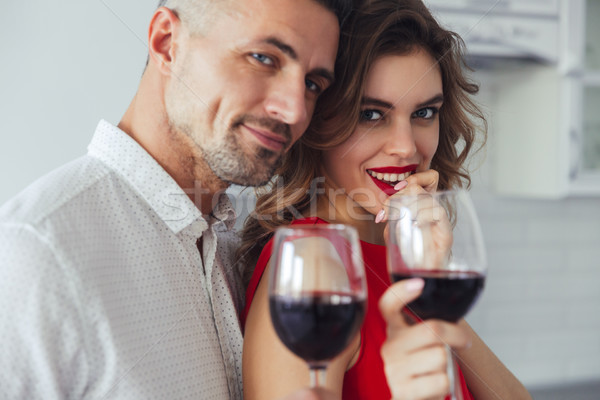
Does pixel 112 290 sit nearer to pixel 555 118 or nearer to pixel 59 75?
pixel 59 75

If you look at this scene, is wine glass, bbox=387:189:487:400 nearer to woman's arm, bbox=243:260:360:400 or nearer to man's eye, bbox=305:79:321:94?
woman's arm, bbox=243:260:360:400

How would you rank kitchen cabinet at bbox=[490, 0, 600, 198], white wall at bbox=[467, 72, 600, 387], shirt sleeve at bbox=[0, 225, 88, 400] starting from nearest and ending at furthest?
shirt sleeve at bbox=[0, 225, 88, 400] → kitchen cabinet at bbox=[490, 0, 600, 198] → white wall at bbox=[467, 72, 600, 387]

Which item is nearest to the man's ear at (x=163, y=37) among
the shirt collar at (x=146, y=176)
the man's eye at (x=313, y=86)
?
the shirt collar at (x=146, y=176)

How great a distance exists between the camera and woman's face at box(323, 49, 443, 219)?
1244mm

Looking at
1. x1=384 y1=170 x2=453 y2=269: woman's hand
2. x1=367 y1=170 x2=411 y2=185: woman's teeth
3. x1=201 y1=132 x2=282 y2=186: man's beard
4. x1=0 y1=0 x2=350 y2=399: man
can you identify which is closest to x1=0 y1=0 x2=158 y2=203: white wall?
x1=0 y1=0 x2=350 y2=399: man

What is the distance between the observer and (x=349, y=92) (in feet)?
4.06

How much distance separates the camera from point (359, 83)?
1.24 meters

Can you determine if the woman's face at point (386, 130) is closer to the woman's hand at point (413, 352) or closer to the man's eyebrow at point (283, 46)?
the man's eyebrow at point (283, 46)

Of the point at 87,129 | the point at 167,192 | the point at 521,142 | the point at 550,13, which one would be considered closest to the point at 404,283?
the point at 167,192

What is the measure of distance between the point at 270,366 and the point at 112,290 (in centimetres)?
30

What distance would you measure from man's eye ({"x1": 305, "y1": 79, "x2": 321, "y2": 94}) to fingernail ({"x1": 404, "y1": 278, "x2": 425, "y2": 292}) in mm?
554

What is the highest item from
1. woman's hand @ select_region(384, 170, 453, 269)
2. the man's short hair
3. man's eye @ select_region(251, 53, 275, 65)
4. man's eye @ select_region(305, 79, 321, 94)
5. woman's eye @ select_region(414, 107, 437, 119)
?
the man's short hair

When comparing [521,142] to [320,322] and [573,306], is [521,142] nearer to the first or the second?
[573,306]

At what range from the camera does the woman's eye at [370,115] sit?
1271mm
